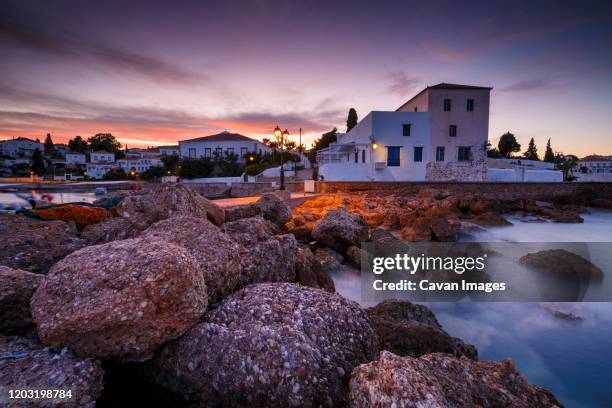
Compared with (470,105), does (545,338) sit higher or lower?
lower

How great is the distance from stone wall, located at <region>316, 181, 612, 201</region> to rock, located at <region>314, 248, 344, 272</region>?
11973 millimetres

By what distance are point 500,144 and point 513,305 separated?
63.1m

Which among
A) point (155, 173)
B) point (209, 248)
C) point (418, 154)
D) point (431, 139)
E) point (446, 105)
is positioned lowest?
point (209, 248)

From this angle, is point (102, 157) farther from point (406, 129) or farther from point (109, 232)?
point (109, 232)

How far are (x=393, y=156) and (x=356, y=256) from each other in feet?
61.9

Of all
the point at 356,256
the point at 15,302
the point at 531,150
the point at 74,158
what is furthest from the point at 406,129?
Result: the point at 74,158

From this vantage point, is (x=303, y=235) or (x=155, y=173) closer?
(x=303, y=235)

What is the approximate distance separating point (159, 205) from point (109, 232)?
69cm

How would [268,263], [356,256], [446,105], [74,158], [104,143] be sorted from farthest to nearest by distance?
[104,143], [74,158], [446,105], [356,256], [268,263]

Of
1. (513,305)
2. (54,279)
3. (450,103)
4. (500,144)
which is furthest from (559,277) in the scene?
(500,144)

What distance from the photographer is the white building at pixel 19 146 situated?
272 ft

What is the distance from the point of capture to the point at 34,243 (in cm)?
322

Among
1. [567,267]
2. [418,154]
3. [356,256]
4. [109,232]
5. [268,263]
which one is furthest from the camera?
[418,154]

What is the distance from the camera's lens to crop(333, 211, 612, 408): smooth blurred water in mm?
4004
